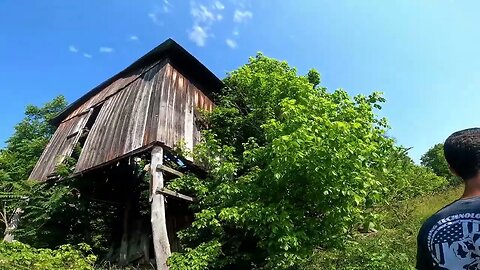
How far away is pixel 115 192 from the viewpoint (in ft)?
50.9

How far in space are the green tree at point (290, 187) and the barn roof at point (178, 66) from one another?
10.7ft

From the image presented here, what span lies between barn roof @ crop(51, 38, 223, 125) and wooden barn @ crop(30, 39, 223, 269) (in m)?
0.03

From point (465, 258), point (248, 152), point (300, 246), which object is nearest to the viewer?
point (465, 258)

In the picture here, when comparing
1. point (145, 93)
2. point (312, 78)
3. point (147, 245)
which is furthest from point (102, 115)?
point (312, 78)

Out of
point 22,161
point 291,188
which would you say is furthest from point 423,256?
point 22,161

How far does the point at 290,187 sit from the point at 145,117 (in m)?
4.73

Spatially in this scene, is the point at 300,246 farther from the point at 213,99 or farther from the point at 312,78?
the point at 312,78

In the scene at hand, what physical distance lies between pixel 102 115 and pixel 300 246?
788 centimetres

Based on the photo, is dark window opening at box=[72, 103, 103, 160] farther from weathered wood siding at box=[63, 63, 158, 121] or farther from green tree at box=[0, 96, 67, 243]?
green tree at box=[0, 96, 67, 243]

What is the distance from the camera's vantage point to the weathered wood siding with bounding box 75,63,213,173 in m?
11.8

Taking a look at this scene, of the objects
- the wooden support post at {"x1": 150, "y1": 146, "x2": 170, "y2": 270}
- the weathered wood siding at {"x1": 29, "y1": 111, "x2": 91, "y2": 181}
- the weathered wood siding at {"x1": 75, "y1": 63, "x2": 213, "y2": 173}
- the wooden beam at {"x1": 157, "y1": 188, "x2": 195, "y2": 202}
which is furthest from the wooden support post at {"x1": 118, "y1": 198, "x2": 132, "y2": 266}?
the wooden support post at {"x1": 150, "y1": 146, "x2": 170, "y2": 270}

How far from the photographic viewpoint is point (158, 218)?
10.1m

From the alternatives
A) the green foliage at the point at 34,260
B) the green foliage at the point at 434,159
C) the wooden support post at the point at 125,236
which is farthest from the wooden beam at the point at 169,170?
the green foliage at the point at 434,159

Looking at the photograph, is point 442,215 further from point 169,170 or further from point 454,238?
point 169,170
